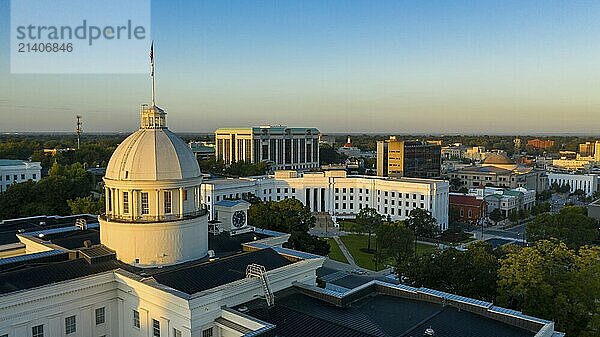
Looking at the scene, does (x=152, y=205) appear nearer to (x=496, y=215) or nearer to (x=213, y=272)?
(x=213, y=272)

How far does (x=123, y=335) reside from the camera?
31109 mm

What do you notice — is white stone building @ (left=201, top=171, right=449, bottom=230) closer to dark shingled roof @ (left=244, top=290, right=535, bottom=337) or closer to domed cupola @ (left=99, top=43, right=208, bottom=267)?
domed cupola @ (left=99, top=43, right=208, bottom=267)

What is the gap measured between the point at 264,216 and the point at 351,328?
1323 inches

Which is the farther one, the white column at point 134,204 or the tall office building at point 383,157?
the tall office building at point 383,157

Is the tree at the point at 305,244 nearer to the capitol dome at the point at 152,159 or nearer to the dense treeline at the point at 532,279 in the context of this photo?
the dense treeline at the point at 532,279

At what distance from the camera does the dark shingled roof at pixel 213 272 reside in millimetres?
28359

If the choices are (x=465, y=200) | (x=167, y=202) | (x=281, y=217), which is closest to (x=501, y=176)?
(x=465, y=200)

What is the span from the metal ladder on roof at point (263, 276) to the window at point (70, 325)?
10.8 metres

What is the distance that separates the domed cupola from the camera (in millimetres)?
33344

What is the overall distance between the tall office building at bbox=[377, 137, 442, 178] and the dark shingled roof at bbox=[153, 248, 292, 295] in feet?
355

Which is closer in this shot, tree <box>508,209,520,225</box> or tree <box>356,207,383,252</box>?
tree <box>356,207,383,252</box>

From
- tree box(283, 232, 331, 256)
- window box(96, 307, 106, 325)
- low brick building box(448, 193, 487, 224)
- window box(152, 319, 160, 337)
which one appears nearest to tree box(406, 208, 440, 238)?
low brick building box(448, 193, 487, 224)

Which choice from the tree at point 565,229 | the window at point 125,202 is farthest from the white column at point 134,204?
the tree at point 565,229

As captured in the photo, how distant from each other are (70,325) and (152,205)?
8961 millimetres
